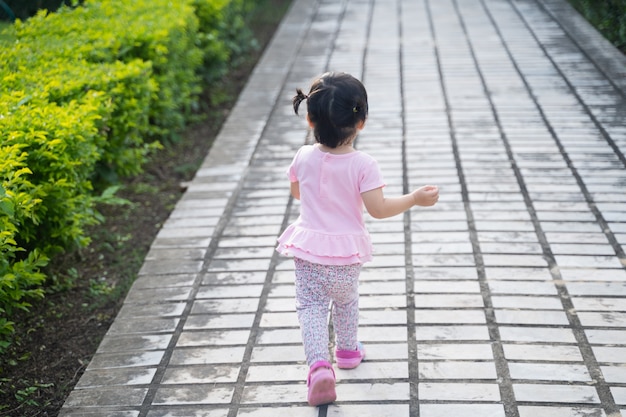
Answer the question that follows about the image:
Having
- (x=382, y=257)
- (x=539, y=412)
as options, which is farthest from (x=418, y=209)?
(x=539, y=412)

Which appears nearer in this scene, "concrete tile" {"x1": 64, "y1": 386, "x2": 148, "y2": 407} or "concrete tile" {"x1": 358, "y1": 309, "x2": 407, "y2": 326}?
"concrete tile" {"x1": 64, "y1": 386, "x2": 148, "y2": 407}

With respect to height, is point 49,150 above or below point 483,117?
above

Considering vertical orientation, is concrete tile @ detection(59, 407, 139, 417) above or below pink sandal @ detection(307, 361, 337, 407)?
below

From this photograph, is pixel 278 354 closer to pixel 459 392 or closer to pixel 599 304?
pixel 459 392

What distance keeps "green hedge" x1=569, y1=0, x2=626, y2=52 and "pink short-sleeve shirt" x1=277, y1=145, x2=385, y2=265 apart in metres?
3.33

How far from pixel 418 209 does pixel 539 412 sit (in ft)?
6.78

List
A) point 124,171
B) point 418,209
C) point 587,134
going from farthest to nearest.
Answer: point 587,134, point 124,171, point 418,209

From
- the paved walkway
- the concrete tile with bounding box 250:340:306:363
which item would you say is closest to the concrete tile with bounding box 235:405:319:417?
the paved walkway

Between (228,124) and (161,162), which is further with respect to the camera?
(228,124)

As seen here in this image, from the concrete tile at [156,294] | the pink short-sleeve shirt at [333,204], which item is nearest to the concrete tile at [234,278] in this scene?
the concrete tile at [156,294]

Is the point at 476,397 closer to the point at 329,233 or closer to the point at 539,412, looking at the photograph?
the point at 539,412

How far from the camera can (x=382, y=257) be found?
168 inches

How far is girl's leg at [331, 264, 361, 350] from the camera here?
10.3 ft

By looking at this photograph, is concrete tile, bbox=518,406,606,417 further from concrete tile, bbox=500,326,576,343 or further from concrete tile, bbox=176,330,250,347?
concrete tile, bbox=176,330,250,347
